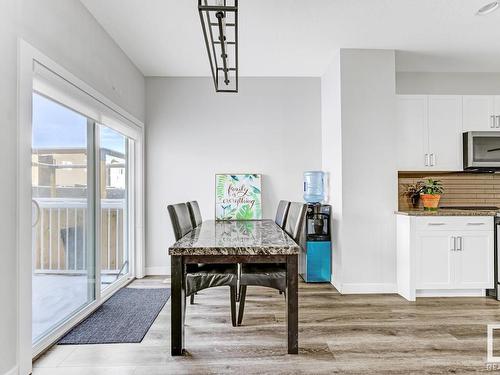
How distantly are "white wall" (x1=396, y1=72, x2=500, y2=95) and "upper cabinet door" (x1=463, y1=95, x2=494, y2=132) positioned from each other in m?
0.52

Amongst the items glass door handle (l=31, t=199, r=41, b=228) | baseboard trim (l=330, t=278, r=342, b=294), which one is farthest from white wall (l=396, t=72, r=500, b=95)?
glass door handle (l=31, t=199, r=41, b=228)

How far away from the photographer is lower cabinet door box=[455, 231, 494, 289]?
344cm

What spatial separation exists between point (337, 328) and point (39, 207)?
7.86 ft

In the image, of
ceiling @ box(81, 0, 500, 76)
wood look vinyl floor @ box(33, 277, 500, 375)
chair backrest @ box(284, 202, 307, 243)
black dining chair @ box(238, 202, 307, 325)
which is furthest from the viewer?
ceiling @ box(81, 0, 500, 76)

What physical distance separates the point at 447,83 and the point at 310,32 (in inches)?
87.5

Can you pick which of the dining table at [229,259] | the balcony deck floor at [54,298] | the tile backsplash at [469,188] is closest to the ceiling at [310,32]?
the tile backsplash at [469,188]

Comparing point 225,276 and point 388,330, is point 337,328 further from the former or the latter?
point 225,276

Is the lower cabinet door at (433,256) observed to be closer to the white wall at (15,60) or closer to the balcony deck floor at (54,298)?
the balcony deck floor at (54,298)

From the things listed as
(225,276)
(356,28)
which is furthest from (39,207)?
(356,28)

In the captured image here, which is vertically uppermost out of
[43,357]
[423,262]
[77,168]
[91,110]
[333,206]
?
[91,110]

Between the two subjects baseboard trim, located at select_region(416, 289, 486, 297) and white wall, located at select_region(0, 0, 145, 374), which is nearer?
white wall, located at select_region(0, 0, 145, 374)

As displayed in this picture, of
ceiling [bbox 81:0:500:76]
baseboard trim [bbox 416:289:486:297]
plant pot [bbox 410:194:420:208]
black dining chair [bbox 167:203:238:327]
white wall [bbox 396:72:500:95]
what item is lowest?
baseboard trim [bbox 416:289:486:297]

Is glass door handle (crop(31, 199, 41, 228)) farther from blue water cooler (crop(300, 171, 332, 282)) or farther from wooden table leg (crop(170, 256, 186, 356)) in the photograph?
blue water cooler (crop(300, 171, 332, 282))

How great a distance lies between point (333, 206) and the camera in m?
4.00
